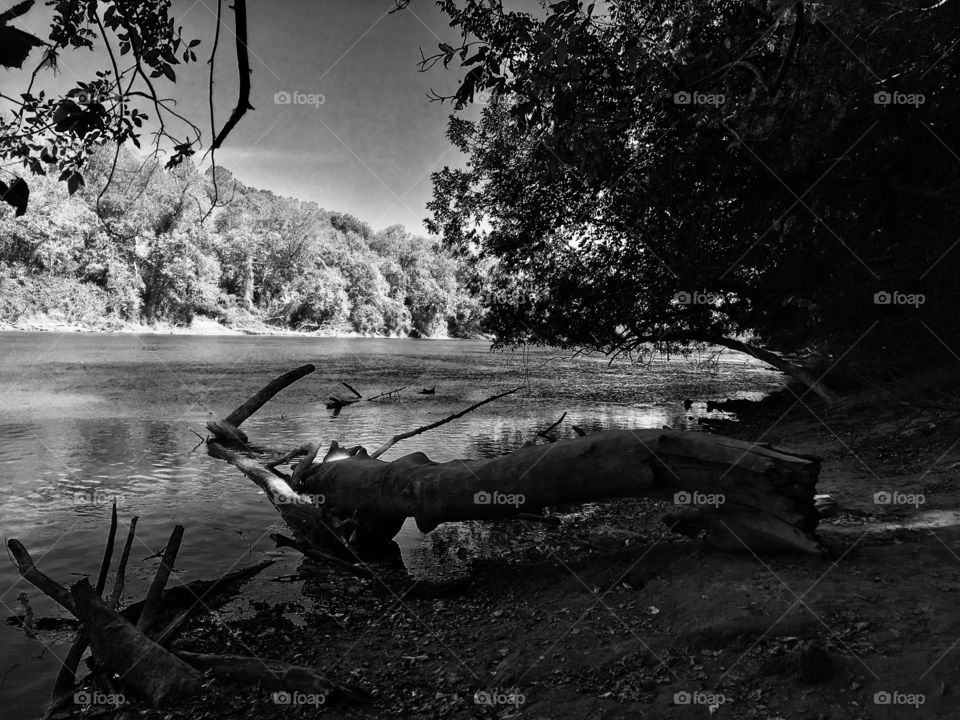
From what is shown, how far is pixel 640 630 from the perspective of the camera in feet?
17.3

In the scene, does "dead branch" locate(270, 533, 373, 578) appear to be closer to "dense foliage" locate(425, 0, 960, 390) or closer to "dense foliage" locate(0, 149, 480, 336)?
"dense foliage" locate(425, 0, 960, 390)

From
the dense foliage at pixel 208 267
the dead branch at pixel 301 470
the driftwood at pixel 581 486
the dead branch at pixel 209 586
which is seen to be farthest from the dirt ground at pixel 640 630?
the dense foliage at pixel 208 267

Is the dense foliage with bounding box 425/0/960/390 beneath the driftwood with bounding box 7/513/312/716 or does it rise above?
above

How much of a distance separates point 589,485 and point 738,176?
8.21 meters

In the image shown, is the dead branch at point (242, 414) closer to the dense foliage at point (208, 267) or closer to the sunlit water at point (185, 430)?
the sunlit water at point (185, 430)

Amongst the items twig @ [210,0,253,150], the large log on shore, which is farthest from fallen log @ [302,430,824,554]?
twig @ [210,0,253,150]

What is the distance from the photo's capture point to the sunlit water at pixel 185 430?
834 cm

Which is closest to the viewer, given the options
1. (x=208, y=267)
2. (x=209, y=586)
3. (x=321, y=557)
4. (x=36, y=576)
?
(x=36, y=576)

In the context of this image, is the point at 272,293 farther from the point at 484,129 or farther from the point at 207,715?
the point at 207,715

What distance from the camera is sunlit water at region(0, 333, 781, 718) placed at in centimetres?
834

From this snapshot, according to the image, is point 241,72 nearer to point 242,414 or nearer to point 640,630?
point 640,630

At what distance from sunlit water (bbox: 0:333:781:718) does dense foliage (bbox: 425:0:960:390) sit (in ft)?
19.8

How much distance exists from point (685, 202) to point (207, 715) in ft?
38.7

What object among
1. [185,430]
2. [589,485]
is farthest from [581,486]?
[185,430]
